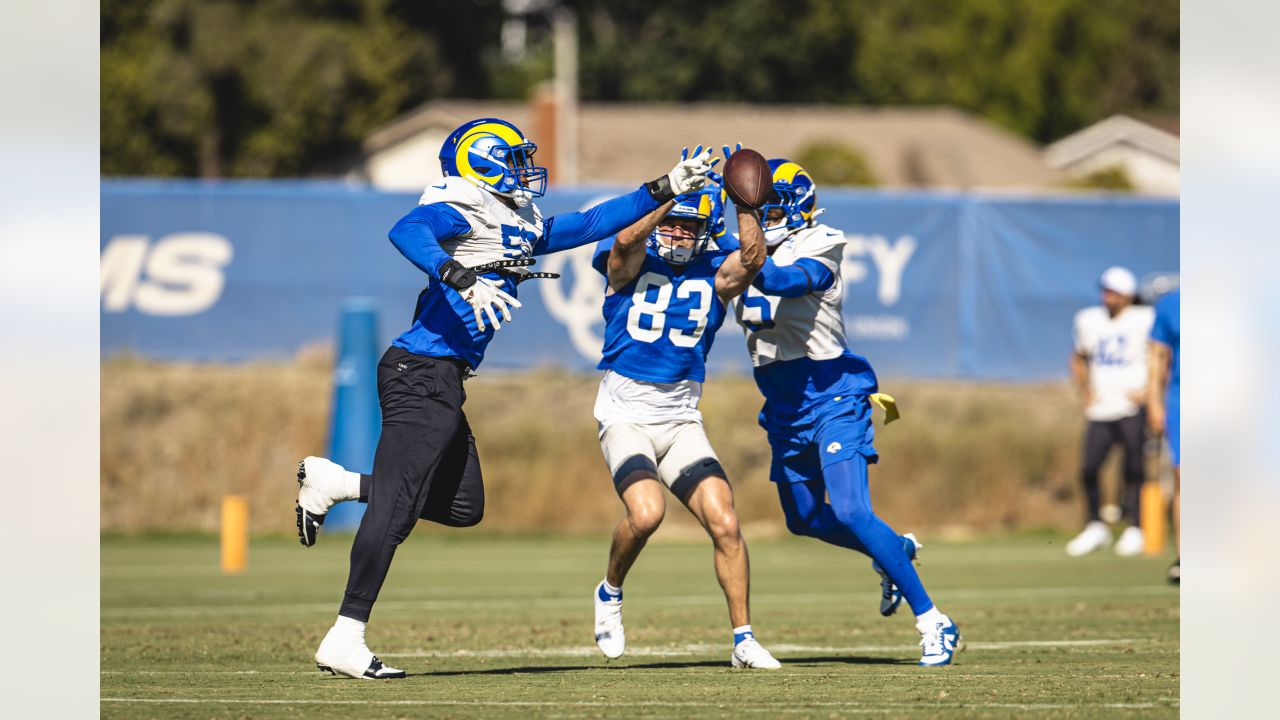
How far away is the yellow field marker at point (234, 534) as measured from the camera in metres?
14.6

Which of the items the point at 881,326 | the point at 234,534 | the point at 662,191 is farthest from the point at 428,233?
the point at 881,326

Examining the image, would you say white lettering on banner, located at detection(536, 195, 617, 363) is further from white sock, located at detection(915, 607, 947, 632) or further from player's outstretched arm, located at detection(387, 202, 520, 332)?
player's outstretched arm, located at detection(387, 202, 520, 332)

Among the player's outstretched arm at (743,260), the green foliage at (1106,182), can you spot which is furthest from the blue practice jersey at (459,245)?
the green foliage at (1106,182)

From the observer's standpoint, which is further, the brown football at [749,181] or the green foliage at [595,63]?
the green foliage at [595,63]

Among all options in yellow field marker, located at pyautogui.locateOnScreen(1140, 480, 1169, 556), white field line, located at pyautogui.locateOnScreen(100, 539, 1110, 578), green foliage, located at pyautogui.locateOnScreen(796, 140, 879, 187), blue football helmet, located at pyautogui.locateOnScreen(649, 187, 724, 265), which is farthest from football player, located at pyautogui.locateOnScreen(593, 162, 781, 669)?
green foliage, located at pyautogui.locateOnScreen(796, 140, 879, 187)

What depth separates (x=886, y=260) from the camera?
21.8 m

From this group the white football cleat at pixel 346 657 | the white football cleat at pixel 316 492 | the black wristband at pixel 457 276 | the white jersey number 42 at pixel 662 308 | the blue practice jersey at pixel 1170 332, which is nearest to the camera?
the black wristband at pixel 457 276

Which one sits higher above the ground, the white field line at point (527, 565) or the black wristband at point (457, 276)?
the black wristband at point (457, 276)

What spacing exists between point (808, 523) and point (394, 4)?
43.8 meters

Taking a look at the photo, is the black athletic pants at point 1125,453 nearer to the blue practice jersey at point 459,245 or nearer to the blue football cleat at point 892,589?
the blue football cleat at point 892,589

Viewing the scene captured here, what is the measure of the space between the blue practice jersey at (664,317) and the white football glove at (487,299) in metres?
1.25
